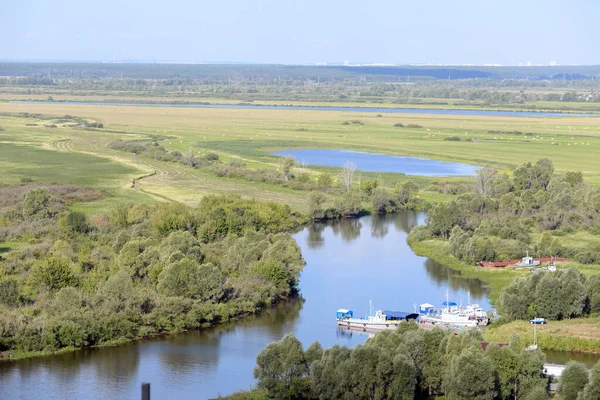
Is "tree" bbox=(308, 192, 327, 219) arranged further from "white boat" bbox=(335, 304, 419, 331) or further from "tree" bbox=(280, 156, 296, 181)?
"white boat" bbox=(335, 304, 419, 331)

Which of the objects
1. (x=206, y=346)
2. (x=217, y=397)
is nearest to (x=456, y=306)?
(x=206, y=346)

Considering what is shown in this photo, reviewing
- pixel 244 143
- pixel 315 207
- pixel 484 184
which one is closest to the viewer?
pixel 315 207

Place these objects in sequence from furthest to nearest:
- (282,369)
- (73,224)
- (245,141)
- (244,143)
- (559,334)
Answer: (245,141), (244,143), (73,224), (559,334), (282,369)

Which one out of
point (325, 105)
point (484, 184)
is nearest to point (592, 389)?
point (484, 184)

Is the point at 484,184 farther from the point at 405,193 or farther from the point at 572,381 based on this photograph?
the point at 572,381

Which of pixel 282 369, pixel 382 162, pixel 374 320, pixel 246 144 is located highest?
pixel 282 369

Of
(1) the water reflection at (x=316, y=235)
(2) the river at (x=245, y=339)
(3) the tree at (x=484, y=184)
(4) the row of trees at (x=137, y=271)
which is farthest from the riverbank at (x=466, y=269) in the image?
(3) the tree at (x=484, y=184)

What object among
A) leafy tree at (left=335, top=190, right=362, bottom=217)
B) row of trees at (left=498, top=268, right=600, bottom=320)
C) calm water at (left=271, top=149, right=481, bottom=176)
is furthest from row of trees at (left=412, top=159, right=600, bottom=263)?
calm water at (left=271, top=149, right=481, bottom=176)

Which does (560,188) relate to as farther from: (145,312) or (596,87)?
(596,87)
